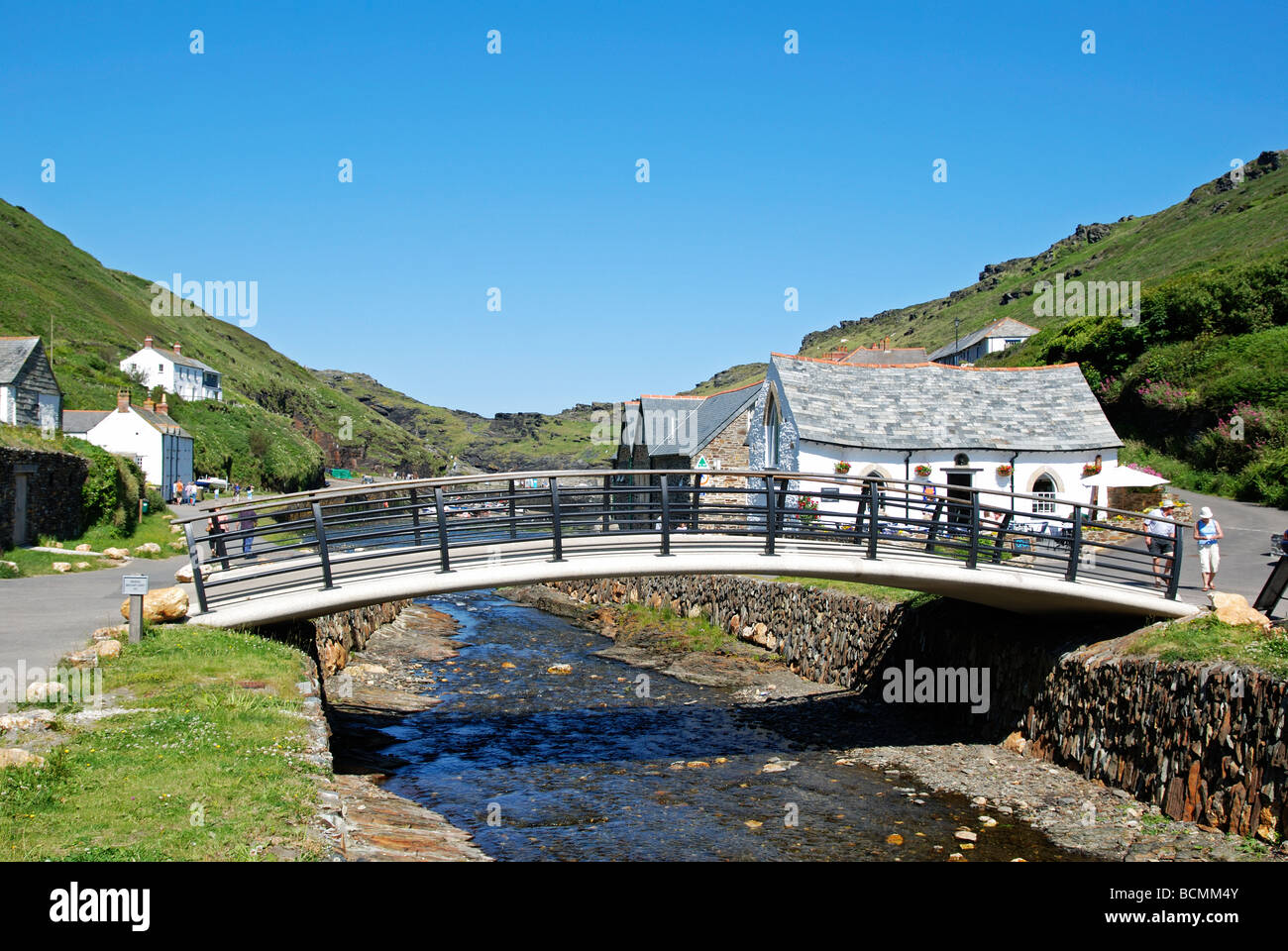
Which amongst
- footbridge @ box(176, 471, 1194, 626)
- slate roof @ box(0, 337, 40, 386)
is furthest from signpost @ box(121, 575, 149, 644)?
slate roof @ box(0, 337, 40, 386)

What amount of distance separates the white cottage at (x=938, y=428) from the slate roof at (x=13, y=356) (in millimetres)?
40014

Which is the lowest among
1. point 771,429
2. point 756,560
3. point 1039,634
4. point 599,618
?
point 599,618

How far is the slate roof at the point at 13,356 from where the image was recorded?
5219 centimetres

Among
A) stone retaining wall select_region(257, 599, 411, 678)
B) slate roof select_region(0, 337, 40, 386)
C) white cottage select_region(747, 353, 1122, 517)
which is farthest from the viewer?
slate roof select_region(0, 337, 40, 386)

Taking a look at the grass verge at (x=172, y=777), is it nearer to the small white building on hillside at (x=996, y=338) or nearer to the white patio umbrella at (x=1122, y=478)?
the white patio umbrella at (x=1122, y=478)

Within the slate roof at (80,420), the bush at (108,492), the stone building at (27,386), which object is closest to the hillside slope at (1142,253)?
the bush at (108,492)

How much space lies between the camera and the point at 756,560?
15164 millimetres

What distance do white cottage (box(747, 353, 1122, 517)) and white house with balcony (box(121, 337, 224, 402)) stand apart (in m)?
76.7

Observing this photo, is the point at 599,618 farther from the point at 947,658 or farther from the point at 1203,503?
the point at 1203,503

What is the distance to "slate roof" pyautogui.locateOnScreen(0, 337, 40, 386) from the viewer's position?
5219 centimetres

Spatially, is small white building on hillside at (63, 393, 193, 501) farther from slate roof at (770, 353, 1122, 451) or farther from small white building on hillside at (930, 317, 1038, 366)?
small white building on hillside at (930, 317, 1038, 366)

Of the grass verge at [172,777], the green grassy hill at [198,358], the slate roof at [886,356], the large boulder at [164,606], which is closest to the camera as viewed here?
the grass verge at [172,777]

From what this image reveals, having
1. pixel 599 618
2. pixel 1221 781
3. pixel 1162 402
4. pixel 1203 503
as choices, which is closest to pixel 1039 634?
pixel 1221 781
